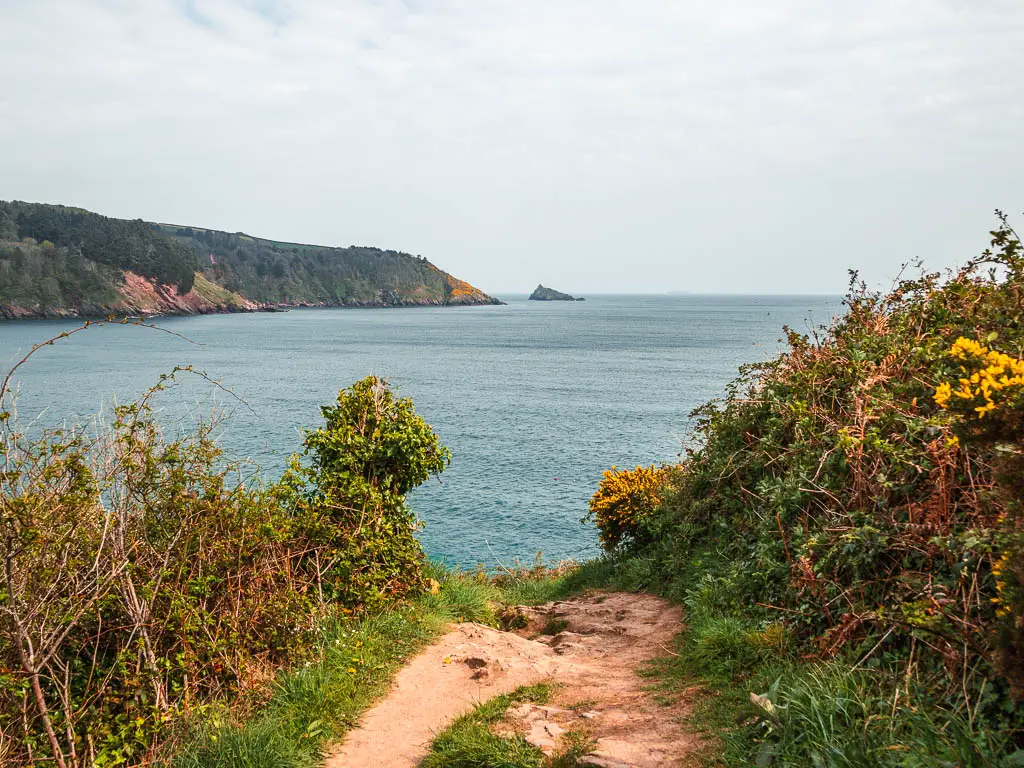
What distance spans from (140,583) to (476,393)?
41079 millimetres

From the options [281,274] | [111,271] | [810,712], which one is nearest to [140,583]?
[810,712]

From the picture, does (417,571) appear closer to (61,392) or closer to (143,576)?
(143,576)

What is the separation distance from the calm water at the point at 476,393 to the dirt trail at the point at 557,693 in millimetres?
3526

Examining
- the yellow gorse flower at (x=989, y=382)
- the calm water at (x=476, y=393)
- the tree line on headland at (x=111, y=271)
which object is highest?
the tree line on headland at (x=111, y=271)

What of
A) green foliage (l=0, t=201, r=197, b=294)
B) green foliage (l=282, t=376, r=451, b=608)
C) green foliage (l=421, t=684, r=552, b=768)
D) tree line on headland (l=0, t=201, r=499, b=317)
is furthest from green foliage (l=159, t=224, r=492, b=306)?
green foliage (l=421, t=684, r=552, b=768)

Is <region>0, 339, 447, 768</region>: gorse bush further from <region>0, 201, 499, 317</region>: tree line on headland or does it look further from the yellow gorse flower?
<region>0, 201, 499, 317</region>: tree line on headland

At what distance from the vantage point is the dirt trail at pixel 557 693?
5.11 m

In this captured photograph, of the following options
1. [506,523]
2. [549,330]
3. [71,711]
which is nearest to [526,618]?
[71,711]

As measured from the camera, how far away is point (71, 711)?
18.1 feet

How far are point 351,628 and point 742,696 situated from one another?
4.22 m

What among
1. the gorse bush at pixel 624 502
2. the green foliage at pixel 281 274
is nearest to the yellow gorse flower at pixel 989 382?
the gorse bush at pixel 624 502

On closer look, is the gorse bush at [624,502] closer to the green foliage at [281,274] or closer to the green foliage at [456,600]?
the green foliage at [456,600]

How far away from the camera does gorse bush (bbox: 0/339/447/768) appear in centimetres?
522

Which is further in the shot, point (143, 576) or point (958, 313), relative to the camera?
point (958, 313)
